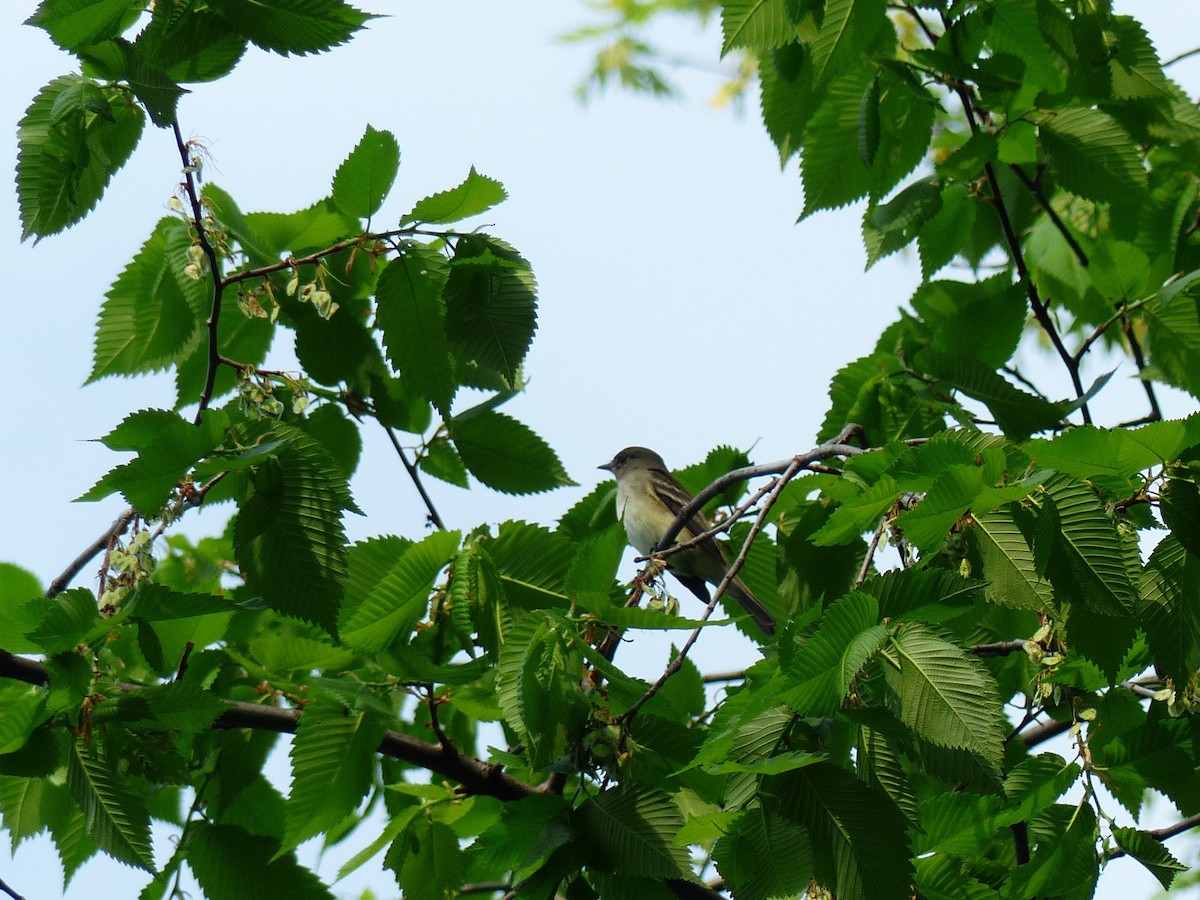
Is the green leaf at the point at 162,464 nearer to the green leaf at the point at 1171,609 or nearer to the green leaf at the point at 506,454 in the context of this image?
the green leaf at the point at 506,454

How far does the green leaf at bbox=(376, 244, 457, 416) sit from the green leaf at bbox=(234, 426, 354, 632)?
56cm

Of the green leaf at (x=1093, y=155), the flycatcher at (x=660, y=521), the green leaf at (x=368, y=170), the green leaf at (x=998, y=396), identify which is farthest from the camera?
the flycatcher at (x=660, y=521)

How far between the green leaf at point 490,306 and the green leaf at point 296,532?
55 cm

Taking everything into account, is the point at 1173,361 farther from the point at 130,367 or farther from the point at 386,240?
the point at 130,367

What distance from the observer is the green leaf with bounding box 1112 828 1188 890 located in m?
2.26

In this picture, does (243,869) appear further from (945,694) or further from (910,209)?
(910,209)

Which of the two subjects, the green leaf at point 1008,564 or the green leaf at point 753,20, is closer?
the green leaf at point 1008,564

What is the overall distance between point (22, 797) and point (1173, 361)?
373cm

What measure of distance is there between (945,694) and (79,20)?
2.01 meters

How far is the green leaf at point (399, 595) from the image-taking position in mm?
2400

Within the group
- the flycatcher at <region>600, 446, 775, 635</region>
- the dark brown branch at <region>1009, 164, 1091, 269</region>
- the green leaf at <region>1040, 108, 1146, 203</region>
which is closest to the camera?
the green leaf at <region>1040, 108, 1146, 203</region>

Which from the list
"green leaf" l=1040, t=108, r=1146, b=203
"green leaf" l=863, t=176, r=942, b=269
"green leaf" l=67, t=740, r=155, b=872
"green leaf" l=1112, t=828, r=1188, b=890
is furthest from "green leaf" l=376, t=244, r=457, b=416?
"green leaf" l=1040, t=108, r=1146, b=203

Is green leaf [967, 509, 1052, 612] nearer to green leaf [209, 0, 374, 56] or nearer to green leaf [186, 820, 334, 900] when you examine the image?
green leaf [209, 0, 374, 56]

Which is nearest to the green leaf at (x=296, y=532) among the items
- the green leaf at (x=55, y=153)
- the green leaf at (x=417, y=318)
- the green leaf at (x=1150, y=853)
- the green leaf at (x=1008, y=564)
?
the green leaf at (x=417, y=318)
